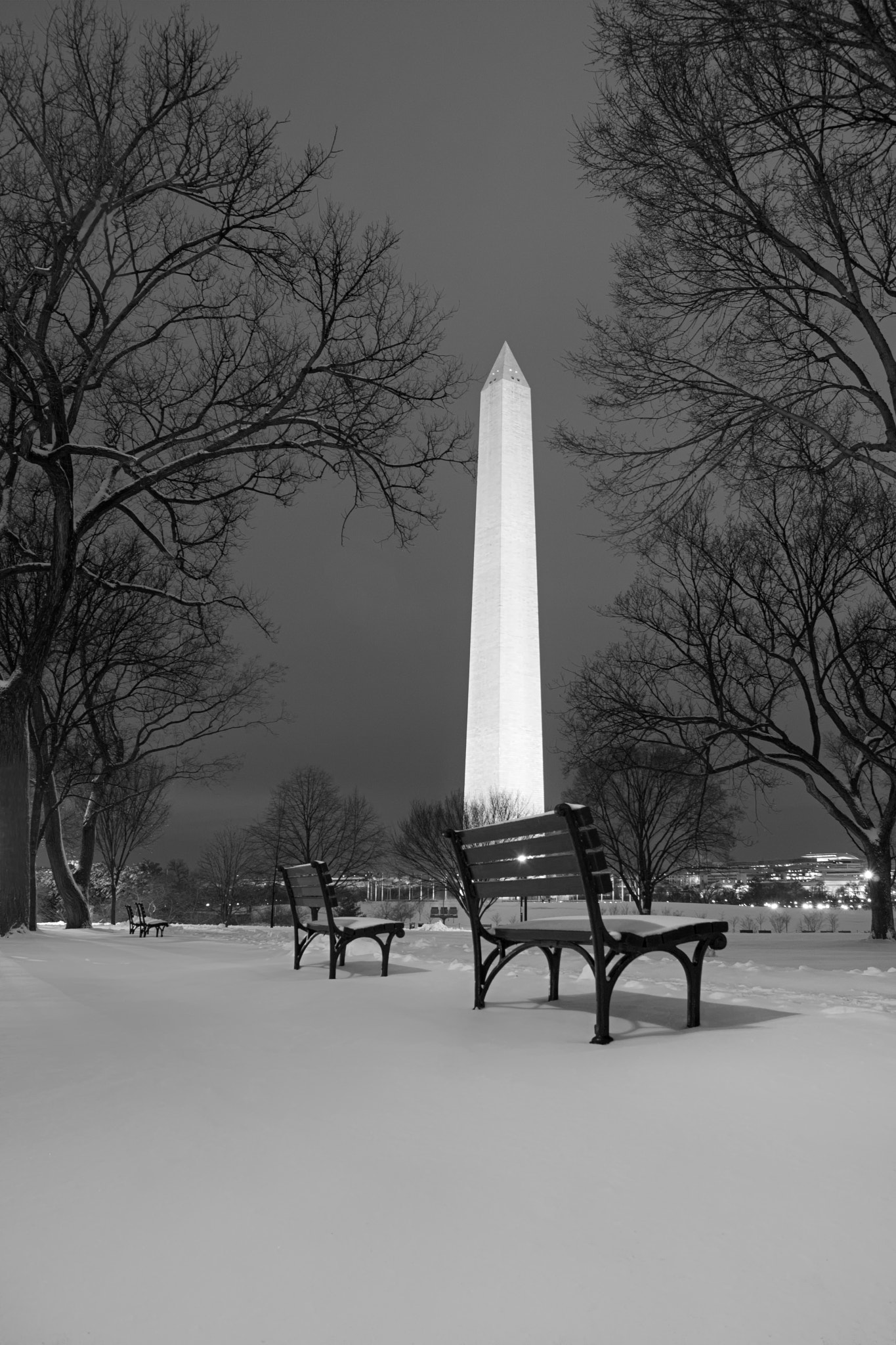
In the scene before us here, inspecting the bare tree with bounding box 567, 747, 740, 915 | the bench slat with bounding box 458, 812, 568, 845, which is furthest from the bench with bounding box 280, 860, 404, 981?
the bare tree with bounding box 567, 747, 740, 915

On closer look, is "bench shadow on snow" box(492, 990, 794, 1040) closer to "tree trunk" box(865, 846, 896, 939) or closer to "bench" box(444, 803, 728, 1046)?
"bench" box(444, 803, 728, 1046)

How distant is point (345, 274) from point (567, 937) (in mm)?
8645

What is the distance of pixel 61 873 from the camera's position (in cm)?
1695

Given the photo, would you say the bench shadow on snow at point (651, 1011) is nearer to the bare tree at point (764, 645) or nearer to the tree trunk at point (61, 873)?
the bare tree at point (764, 645)

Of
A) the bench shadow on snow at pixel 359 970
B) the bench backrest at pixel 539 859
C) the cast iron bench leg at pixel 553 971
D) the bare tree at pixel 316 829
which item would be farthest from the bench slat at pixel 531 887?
the bare tree at pixel 316 829

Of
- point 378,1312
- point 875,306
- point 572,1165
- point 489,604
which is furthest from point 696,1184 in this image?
point 489,604

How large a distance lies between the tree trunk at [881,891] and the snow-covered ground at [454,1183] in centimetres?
1098

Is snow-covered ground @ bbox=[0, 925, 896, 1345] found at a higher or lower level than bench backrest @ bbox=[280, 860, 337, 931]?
lower

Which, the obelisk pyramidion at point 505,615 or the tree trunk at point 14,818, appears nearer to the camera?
the tree trunk at point 14,818

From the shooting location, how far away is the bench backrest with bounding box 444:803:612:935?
3.72m

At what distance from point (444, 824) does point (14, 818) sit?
14562 millimetres

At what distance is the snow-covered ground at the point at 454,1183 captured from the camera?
169cm

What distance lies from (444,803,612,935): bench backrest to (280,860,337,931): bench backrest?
1.61 metres

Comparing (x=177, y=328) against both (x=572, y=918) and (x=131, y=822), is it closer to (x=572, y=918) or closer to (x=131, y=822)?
(x=572, y=918)
